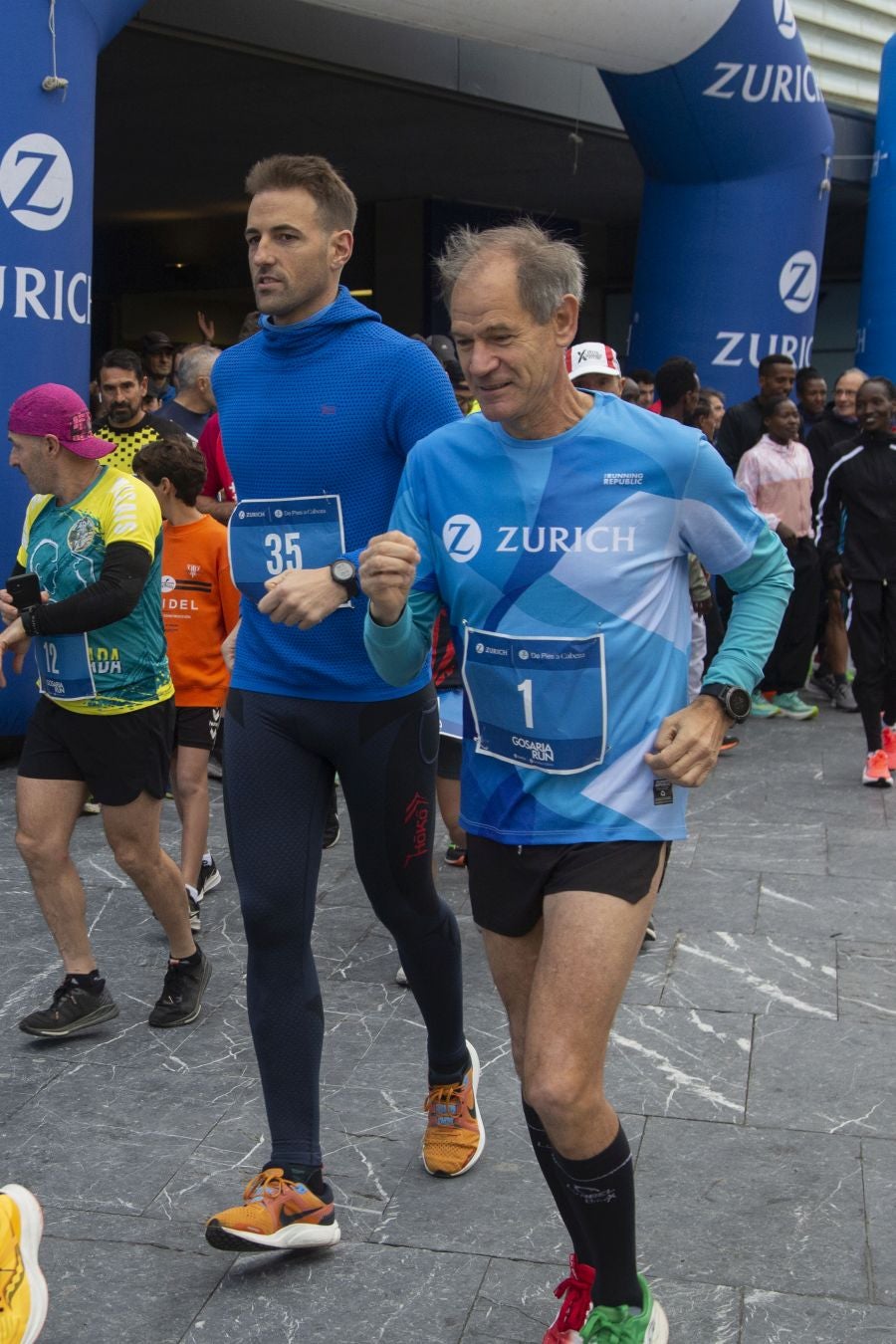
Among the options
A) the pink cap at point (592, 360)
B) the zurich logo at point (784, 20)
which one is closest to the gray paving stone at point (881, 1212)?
the pink cap at point (592, 360)

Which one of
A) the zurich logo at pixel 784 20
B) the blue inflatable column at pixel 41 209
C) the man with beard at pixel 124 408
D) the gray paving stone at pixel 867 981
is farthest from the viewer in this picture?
the zurich logo at pixel 784 20

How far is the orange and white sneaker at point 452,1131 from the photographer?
360 centimetres

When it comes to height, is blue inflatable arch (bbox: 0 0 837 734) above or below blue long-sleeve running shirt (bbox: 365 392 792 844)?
above

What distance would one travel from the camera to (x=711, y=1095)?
4.05 meters

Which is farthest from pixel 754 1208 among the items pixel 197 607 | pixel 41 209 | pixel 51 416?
pixel 41 209

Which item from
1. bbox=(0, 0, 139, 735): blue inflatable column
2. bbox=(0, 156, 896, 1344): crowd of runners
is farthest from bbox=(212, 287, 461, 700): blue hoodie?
bbox=(0, 0, 139, 735): blue inflatable column

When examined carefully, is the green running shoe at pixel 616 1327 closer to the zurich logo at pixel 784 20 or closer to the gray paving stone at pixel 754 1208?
the gray paving stone at pixel 754 1208

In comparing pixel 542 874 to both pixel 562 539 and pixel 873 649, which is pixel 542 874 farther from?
pixel 873 649

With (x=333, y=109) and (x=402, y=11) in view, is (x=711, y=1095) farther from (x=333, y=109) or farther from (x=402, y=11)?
(x=333, y=109)

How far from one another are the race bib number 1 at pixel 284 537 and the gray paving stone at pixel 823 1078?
5.76 feet

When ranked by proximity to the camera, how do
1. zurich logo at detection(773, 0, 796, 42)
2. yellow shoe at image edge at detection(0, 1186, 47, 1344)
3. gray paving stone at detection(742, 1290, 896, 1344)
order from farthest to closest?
zurich logo at detection(773, 0, 796, 42) < gray paving stone at detection(742, 1290, 896, 1344) < yellow shoe at image edge at detection(0, 1186, 47, 1344)

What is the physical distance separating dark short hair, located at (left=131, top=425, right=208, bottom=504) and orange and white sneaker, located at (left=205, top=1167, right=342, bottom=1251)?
2918mm

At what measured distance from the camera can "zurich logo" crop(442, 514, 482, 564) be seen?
2.77 meters

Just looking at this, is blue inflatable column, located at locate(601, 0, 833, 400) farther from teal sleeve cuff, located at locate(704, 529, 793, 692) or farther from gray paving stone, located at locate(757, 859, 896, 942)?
→ teal sleeve cuff, located at locate(704, 529, 793, 692)
